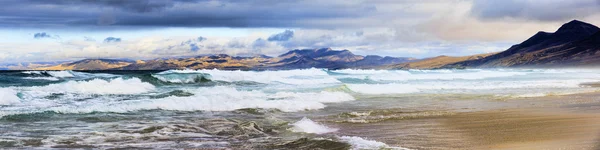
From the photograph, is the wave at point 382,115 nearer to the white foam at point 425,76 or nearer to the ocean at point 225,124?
the ocean at point 225,124

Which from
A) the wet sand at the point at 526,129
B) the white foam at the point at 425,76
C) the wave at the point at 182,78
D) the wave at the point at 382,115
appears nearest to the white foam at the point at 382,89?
the wave at the point at 382,115

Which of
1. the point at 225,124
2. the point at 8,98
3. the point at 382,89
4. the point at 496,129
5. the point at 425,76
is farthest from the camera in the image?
the point at 425,76

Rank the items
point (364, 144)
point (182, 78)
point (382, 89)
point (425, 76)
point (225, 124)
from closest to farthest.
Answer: point (364, 144), point (225, 124), point (382, 89), point (182, 78), point (425, 76)

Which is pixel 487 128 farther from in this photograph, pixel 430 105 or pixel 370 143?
pixel 430 105

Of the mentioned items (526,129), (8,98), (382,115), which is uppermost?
(8,98)

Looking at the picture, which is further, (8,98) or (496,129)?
(8,98)

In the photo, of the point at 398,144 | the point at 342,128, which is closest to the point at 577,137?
the point at 398,144

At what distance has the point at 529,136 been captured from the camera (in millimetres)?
11430

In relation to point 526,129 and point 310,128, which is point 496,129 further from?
point 310,128

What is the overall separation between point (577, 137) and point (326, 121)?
6.25 metres

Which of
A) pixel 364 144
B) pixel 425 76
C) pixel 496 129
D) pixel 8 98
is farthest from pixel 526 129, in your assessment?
pixel 425 76

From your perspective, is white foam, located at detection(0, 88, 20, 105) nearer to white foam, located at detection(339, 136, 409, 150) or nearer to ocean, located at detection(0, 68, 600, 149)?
ocean, located at detection(0, 68, 600, 149)

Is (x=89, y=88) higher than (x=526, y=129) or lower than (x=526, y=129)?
higher

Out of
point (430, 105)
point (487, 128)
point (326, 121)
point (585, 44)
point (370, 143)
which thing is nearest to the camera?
point (370, 143)
